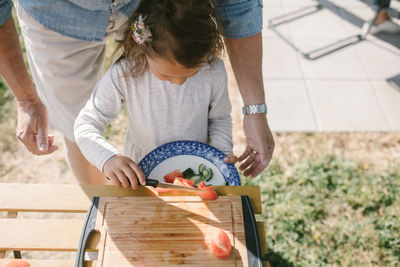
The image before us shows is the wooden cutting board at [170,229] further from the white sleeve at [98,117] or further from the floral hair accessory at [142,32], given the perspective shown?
the floral hair accessory at [142,32]

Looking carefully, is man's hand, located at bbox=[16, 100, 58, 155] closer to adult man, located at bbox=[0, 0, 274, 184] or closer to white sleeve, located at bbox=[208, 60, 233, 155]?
adult man, located at bbox=[0, 0, 274, 184]

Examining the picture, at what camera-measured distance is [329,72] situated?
134 inches

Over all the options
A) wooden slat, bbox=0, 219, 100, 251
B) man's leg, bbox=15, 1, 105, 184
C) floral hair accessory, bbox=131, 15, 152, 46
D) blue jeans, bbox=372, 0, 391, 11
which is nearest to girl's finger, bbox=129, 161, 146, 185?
wooden slat, bbox=0, 219, 100, 251

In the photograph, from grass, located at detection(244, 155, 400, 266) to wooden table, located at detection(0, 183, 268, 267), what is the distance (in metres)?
1.19

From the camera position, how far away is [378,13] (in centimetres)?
355

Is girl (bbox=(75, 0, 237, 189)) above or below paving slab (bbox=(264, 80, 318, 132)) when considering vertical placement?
above

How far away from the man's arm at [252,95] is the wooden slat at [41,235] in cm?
75

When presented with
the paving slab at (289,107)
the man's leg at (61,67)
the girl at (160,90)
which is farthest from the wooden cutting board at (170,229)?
the paving slab at (289,107)

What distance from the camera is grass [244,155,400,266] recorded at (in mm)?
2199

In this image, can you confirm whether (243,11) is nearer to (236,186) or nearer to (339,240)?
(236,186)

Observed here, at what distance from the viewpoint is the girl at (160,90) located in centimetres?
113

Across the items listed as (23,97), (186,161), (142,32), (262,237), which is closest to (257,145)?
(186,161)

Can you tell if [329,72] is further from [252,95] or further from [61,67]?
[61,67]

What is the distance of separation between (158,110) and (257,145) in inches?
Result: 19.0
